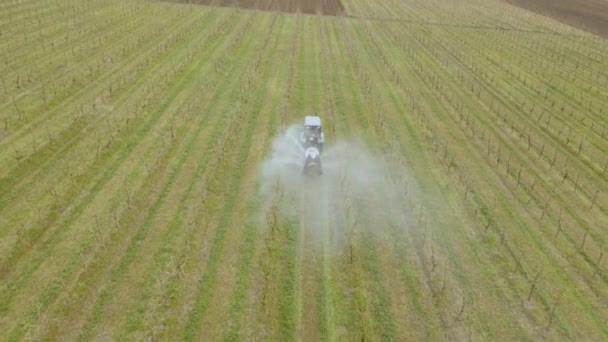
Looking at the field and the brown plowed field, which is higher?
the brown plowed field

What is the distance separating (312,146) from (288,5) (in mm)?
41363

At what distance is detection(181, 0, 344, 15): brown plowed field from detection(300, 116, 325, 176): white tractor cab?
3714 centimetres

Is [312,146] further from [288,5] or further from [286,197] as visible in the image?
[288,5]

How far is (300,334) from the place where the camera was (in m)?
12.0

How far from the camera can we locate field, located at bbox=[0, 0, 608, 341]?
501 inches

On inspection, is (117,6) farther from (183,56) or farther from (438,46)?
(438,46)

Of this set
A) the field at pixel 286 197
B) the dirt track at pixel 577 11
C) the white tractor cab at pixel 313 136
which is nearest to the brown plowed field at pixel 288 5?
the field at pixel 286 197

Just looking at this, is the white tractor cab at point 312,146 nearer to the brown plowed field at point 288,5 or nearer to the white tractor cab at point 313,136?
the white tractor cab at point 313,136

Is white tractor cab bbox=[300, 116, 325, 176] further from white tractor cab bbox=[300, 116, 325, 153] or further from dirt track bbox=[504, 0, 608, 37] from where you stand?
dirt track bbox=[504, 0, 608, 37]

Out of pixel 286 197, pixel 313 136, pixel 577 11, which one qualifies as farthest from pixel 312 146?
pixel 577 11

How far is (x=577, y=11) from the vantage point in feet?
212

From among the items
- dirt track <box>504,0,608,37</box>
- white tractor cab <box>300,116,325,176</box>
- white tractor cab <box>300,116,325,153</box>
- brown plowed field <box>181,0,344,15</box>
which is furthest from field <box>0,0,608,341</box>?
dirt track <box>504,0,608,37</box>

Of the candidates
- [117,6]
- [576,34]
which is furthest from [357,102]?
[576,34]

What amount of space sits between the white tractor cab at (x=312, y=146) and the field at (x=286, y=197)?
70 cm
